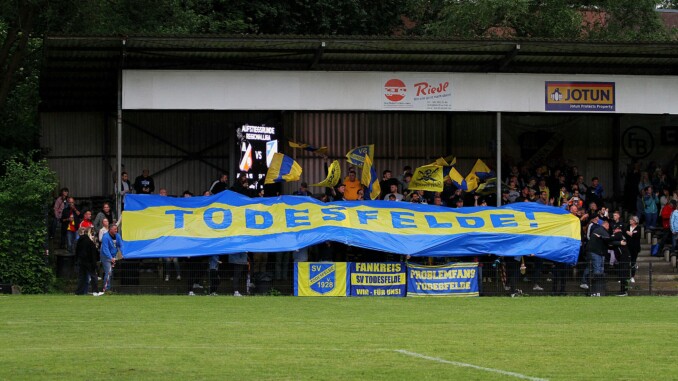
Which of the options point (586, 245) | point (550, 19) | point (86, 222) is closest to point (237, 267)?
point (86, 222)

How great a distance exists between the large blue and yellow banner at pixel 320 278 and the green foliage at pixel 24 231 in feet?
20.0

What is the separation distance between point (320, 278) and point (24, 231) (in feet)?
24.0

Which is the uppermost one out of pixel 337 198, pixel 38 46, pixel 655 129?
pixel 38 46

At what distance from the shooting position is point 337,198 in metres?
31.9

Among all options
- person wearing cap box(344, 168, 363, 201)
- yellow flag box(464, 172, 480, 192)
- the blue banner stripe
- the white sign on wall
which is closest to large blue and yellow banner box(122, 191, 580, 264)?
the blue banner stripe

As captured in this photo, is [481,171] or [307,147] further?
[307,147]

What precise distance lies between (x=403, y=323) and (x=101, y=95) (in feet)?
57.6

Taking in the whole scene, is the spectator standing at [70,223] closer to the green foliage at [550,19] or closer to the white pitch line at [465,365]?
the white pitch line at [465,365]

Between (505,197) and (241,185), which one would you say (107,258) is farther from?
(505,197)

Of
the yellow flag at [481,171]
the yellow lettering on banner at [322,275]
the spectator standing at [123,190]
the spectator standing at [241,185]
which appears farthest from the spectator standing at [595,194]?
the spectator standing at [123,190]

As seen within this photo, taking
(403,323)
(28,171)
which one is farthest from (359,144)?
(403,323)

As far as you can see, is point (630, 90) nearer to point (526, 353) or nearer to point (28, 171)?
point (28, 171)

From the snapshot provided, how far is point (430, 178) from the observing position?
105 feet

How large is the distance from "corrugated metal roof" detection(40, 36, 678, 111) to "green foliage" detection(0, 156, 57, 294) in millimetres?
3602
